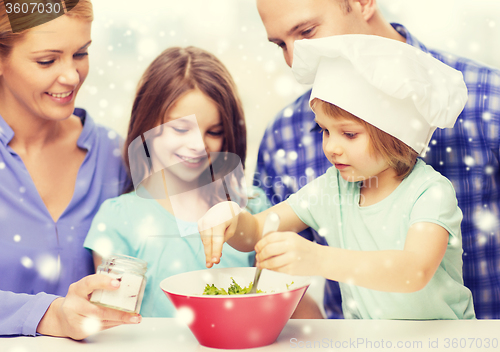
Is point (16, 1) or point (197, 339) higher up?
point (16, 1)

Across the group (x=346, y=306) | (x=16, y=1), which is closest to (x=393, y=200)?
(x=346, y=306)

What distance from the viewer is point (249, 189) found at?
100 centimetres

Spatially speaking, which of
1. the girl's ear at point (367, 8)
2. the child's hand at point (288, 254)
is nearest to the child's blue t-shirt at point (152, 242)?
the child's hand at point (288, 254)

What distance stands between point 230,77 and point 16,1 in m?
0.47

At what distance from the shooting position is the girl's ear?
37.1 inches

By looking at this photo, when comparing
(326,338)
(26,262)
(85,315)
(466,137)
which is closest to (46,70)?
(26,262)

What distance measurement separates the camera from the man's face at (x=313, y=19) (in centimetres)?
91

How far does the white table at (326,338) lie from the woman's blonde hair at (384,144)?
0.27 metres

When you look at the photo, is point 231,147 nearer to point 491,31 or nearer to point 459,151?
point 459,151

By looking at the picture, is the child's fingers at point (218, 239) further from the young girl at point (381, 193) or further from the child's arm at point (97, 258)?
the child's arm at point (97, 258)

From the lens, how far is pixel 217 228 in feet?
2.34

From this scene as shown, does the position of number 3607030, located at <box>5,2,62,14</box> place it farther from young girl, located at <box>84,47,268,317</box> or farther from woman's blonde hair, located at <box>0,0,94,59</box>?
young girl, located at <box>84,47,268,317</box>

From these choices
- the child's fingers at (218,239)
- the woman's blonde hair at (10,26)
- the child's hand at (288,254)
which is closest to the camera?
the child's hand at (288,254)

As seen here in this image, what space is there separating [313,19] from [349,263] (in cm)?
56
